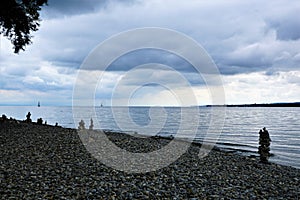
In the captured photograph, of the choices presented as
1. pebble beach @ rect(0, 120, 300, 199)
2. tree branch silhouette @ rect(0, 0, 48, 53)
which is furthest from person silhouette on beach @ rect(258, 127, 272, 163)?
tree branch silhouette @ rect(0, 0, 48, 53)

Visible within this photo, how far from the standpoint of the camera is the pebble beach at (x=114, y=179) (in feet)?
39.7

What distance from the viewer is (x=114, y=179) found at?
14.2m

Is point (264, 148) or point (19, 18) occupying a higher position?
point (19, 18)

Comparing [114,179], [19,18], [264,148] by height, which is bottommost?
[114,179]

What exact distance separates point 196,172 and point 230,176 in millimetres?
1912

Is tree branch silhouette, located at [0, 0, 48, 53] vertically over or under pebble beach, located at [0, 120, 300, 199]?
over

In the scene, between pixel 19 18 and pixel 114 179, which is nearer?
pixel 114 179

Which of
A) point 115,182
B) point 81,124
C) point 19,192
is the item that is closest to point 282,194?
point 115,182

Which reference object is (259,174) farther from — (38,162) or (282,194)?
(38,162)

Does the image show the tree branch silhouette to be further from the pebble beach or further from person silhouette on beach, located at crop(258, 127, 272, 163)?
person silhouette on beach, located at crop(258, 127, 272, 163)

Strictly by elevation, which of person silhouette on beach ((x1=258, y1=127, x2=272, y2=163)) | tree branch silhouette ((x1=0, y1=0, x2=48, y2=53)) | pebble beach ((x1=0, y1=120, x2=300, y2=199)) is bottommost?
pebble beach ((x1=0, y1=120, x2=300, y2=199))

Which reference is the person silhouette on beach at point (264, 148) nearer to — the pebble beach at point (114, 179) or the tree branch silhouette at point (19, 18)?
the pebble beach at point (114, 179)

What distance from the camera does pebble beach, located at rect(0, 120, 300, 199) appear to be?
476 inches

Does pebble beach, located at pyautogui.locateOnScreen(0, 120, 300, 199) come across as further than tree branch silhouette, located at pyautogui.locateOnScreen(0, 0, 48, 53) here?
No
